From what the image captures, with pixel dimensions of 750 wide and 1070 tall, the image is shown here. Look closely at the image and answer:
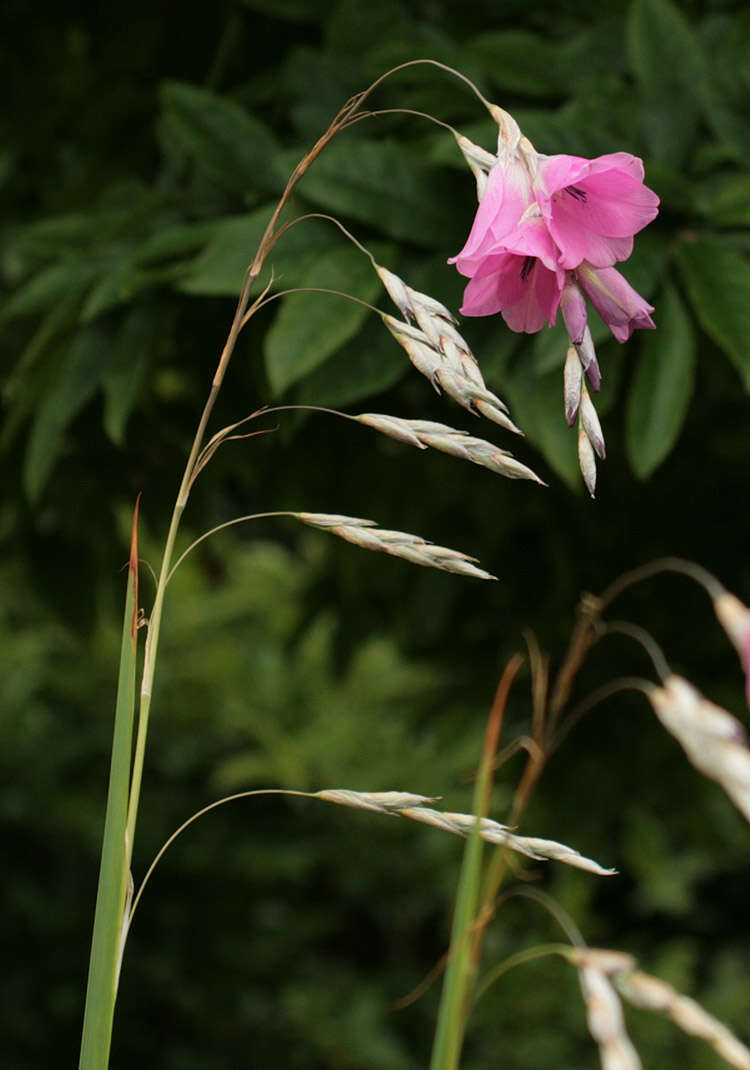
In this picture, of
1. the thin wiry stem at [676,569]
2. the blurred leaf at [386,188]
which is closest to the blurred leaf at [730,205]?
the blurred leaf at [386,188]

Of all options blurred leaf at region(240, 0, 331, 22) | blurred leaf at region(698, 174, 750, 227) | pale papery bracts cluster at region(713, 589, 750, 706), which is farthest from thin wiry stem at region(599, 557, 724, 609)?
blurred leaf at region(240, 0, 331, 22)

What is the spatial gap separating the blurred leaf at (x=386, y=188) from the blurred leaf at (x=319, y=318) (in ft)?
0.21

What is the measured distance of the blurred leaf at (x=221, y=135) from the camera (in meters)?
1.24

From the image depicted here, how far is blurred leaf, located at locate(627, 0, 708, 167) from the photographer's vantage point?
120 centimetres

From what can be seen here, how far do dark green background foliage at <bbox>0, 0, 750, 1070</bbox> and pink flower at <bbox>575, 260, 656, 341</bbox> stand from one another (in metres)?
0.38

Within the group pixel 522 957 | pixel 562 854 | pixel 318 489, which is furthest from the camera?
pixel 318 489

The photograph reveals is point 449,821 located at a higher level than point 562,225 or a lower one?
→ lower

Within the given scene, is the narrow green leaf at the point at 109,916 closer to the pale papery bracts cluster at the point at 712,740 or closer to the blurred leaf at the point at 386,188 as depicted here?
the pale papery bracts cluster at the point at 712,740

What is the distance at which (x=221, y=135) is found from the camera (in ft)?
4.09

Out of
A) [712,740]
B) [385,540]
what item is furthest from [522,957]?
[385,540]

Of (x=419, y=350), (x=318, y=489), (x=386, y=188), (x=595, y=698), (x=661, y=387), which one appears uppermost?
(x=419, y=350)

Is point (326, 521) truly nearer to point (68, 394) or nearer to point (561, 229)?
point (561, 229)

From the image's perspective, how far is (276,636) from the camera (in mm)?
3361

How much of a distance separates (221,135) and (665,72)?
1.45ft
